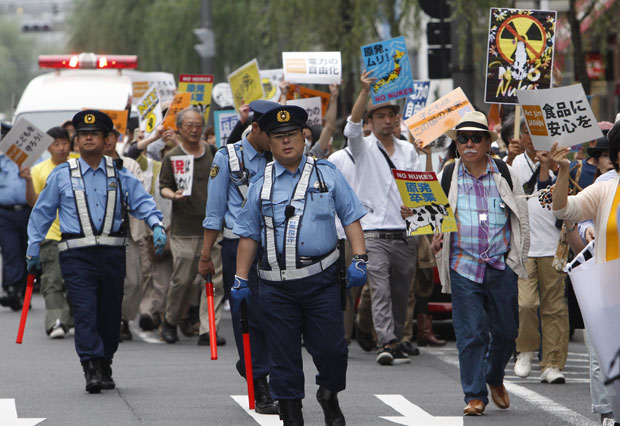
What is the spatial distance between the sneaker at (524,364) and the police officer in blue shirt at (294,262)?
126 inches

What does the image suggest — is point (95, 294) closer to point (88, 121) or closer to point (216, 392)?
point (216, 392)

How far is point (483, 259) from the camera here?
8703mm

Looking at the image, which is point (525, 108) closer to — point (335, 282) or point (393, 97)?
point (335, 282)

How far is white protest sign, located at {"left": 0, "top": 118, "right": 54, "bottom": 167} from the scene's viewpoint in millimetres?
13086

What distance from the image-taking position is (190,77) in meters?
14.6

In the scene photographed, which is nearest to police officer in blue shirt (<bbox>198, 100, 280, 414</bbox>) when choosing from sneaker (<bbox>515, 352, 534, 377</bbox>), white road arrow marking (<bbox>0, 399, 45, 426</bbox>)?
white road arrow marking (<bbox>0, 399, 45, 426</bbox>)

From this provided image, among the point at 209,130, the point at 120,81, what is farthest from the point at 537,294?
the point at 120,81

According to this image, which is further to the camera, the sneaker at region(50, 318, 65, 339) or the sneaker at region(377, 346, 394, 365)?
the sneaker at region(50, 318, 65, 339)

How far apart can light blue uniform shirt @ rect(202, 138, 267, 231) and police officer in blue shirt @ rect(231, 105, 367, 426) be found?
4.01 feet

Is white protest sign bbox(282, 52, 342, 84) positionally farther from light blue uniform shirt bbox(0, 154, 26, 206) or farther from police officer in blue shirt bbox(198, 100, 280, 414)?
light blue uniform shirt bbox(0, 154, 26, 206)

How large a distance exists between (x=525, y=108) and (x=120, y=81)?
1123 cm

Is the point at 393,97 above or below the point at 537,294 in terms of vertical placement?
above

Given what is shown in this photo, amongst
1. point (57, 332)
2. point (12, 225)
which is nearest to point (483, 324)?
point (57, 332)

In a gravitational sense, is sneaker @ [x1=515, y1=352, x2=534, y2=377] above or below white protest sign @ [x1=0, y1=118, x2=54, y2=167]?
below
